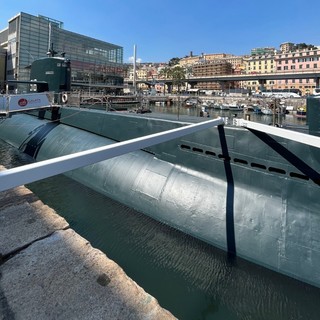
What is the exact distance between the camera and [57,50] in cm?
7281

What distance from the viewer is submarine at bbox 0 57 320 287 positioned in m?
4.88

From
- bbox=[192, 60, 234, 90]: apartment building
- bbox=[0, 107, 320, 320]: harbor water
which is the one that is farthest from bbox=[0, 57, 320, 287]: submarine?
bbox=[192, 60, 234, 90]: apartment building

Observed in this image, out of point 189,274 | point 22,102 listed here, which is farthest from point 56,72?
point 189,274

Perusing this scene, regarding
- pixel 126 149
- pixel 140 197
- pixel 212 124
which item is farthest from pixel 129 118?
pixel 126 149

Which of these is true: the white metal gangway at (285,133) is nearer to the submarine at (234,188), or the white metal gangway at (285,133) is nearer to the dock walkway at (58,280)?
the submarine at (234,188)

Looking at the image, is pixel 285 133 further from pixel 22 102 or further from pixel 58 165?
pixel 22 102

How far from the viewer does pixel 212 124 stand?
5.82 meters

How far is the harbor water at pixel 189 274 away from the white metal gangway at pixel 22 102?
7.67 m

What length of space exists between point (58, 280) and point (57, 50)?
80468mm

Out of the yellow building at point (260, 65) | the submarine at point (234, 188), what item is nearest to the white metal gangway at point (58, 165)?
the submarine at point (234, 188)

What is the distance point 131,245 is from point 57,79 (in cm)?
1233

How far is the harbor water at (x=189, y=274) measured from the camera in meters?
4.46

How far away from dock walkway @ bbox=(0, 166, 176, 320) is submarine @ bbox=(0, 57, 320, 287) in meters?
2.56

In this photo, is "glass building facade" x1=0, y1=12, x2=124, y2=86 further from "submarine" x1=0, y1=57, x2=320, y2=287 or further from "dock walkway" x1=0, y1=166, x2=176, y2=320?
"dock walkway" x1=0, y1=166, x2=176, y2=320
